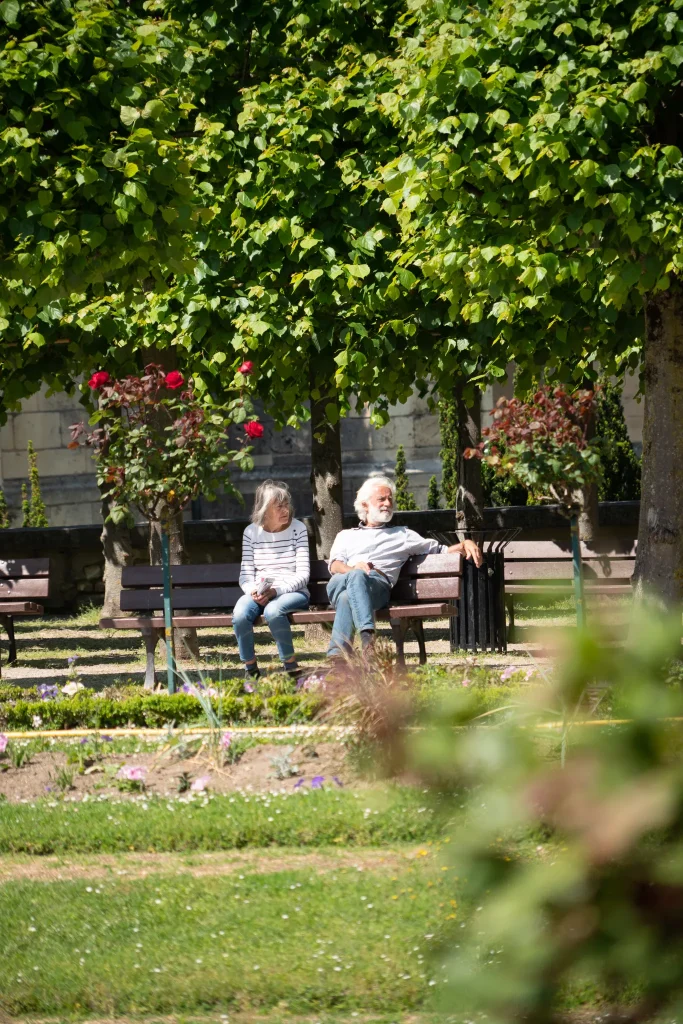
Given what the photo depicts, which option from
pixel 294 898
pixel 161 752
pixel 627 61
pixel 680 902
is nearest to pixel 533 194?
pixel 627 61

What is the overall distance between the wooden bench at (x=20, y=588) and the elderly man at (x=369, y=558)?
3071mm

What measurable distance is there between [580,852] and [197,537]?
15085 millimetres

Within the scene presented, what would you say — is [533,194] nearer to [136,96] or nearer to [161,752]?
[136,96]

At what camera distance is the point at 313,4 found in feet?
35.7

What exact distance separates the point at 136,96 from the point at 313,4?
11.9 feet

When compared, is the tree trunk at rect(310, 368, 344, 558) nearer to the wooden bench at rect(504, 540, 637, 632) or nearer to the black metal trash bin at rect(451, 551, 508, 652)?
the wooden bench at rect(504, 540, 637, 632)

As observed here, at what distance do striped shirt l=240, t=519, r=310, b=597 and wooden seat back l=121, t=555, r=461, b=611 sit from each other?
34 cm

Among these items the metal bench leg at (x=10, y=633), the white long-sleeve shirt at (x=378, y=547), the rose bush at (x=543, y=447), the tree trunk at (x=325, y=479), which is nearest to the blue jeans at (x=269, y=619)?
the white long-sleeve shirt at (x=378, y=547)

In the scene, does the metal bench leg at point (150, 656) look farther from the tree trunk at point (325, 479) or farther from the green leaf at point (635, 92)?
the green leaf at point (635, 92)

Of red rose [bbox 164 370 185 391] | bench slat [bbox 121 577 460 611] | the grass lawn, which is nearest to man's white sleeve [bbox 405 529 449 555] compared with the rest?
bench slat [bbox 121 577 460 611]

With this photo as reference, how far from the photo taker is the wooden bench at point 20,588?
1066cm

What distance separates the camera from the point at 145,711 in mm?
6746

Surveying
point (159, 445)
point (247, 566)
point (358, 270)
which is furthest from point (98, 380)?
point (358, 270)

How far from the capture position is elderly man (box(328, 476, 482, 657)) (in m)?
8.45
